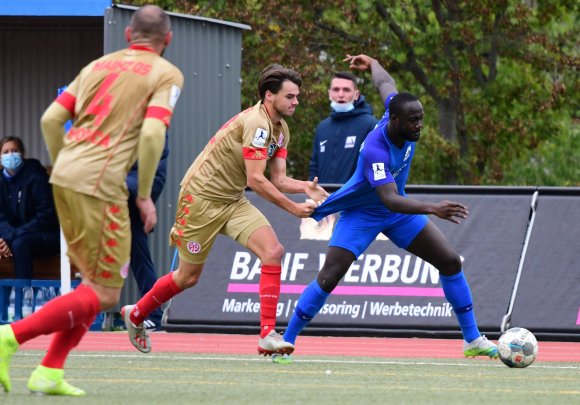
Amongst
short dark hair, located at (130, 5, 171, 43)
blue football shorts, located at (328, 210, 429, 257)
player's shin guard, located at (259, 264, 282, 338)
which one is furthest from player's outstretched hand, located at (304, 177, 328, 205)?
short dark hair, located at (130, 5, 171, 43)

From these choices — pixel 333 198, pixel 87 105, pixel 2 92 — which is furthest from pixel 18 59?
pixel 87 105

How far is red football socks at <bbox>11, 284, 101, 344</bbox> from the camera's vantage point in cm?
726

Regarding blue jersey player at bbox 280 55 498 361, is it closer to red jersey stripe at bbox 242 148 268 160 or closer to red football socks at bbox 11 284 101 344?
red jersey stripe at bbox 242 148 268 160

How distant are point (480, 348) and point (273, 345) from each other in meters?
1.58

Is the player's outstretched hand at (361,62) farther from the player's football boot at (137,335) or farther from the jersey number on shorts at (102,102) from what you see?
the jersey number on shorts at (102,102)

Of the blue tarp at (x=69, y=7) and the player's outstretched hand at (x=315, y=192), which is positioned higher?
the blue tarp at (x=69, y=7)

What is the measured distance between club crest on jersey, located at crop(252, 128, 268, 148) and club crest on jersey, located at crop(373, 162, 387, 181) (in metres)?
0.80

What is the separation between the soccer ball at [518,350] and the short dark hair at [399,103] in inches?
67.6

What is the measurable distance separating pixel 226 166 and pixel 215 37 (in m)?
4.88

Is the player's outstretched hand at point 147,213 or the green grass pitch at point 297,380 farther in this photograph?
the green grass pitch at point 297,380

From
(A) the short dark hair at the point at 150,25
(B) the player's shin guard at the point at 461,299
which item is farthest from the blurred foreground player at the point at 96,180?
(B) the player's shin guard at the point at 461,299

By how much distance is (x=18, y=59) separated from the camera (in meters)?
18.9

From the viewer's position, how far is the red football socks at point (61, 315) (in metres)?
7.26

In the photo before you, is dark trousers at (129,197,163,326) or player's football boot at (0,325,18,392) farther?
dark trousers at (129,197,163,326)
